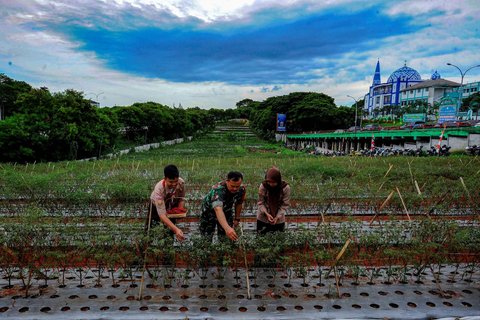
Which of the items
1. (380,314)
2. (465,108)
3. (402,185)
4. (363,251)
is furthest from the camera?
(465,108)

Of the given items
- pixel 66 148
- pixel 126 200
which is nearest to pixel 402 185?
pixel 126 200

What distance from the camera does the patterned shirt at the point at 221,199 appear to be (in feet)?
14.5

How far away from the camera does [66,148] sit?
24328 mm

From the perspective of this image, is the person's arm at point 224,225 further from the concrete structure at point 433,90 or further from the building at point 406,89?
the concrete structure at point 433,90

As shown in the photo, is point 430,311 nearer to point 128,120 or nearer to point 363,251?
point 363,251

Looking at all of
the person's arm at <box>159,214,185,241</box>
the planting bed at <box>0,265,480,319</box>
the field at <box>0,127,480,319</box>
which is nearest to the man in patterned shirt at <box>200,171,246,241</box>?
the field at <box>0,127,480,319</box>

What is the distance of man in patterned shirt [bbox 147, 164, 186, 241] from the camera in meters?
4.36

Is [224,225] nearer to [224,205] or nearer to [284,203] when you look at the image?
[224,205]

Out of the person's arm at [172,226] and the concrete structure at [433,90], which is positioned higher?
the concrete structure at [433,90]

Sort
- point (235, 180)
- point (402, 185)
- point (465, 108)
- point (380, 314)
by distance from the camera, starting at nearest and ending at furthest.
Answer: point (380, 314) < point (235, 180) < point (402, 185) < point (465, 108)

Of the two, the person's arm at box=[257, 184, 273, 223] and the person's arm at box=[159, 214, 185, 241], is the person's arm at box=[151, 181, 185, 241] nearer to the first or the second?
the person's arm at box=[159, 214, 185, 241]

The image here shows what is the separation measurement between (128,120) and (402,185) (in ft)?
112

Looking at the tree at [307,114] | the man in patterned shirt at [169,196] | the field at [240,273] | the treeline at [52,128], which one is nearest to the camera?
the field at [240,273]

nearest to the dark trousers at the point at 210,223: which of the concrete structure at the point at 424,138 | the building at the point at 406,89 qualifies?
the concrete structure at the point at 424,138
